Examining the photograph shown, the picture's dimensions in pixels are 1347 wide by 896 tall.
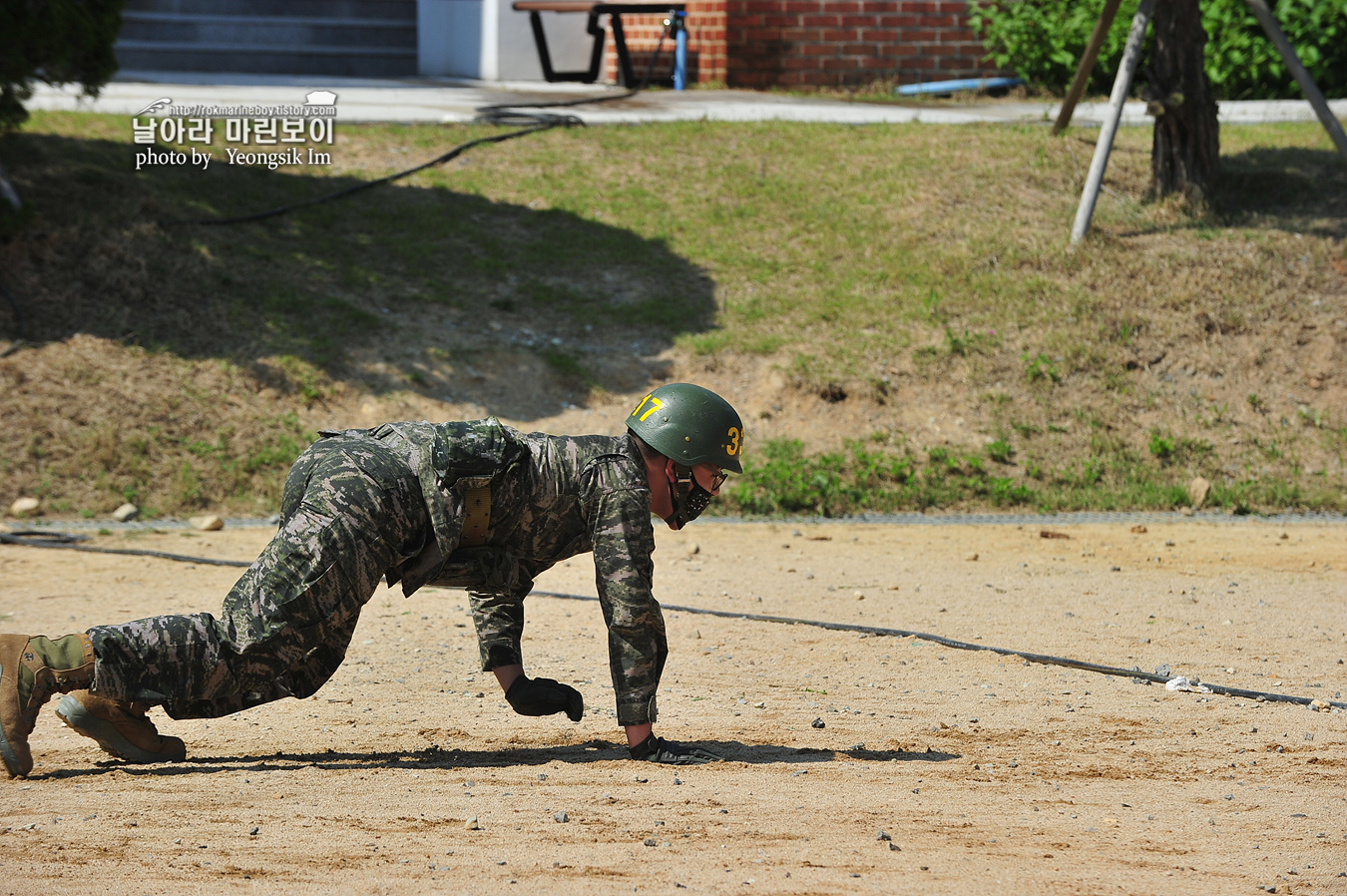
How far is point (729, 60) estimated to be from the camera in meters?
18.6

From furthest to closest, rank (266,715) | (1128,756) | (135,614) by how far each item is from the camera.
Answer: (135,614) < (266,715) < (1128,756)

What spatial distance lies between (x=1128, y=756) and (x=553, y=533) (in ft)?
7.89

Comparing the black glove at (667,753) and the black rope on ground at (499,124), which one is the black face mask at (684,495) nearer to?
the black glove at (667,753)

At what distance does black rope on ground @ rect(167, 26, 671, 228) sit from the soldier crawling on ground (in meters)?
7.39

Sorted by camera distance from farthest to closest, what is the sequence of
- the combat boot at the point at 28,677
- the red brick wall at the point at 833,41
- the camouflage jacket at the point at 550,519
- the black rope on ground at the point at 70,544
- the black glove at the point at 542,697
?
the red brick wall at the point at 833,41
the black rope on ground at the point at 70,544
the black glove at the point at 542,697
the camouflage jacket at the point at 550,519
the combat boot at the point at 28,677

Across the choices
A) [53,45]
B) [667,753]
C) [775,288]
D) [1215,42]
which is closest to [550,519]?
[667,753]

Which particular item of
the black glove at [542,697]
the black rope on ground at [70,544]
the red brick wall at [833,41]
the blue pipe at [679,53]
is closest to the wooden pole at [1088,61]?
the red brick wall at [833,41]

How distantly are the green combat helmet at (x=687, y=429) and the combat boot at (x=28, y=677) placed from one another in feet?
6.61

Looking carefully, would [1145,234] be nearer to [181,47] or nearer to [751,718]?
[751,718]

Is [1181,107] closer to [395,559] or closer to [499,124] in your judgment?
[499,124]

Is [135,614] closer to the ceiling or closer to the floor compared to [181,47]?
closer to the floor

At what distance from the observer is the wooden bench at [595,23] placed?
18.5m

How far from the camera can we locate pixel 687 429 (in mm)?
4500

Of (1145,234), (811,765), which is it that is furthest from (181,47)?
(811,765)
